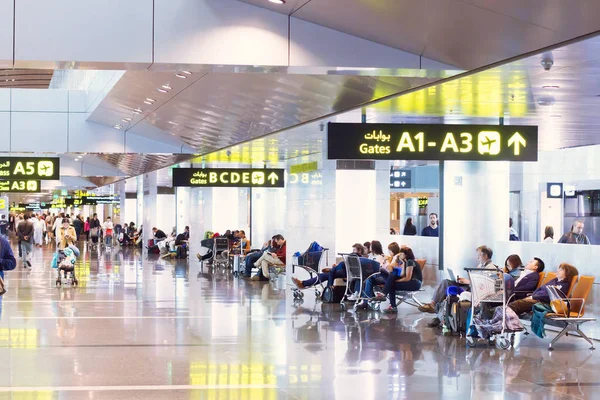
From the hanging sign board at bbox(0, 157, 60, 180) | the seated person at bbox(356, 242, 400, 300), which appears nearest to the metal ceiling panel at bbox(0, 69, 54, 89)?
the hanging sign board at bbox(0, 157, 60, 180)

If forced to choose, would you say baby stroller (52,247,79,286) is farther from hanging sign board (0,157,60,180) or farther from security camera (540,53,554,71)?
security camera (540,53,554,71)

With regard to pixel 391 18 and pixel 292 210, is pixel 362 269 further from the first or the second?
pixel 391 18

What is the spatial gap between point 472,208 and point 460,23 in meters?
9.63

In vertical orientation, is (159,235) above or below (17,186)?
below

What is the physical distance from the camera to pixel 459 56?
29.2 feet

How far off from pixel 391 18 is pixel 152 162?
18972 mm

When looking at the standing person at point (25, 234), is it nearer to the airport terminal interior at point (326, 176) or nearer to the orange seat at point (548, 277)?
the airport terminal interior at point (326, 176)

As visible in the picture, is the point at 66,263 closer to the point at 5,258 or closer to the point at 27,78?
the point at 27,78

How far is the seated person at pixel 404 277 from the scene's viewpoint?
16.3 metres

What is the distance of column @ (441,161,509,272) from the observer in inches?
669

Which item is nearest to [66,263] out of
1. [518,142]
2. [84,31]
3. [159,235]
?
[518,142]

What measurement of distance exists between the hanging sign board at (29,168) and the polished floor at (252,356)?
158 inches

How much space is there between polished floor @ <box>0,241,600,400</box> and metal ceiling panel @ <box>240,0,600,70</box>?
343 centimetres

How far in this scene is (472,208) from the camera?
17.2 m
